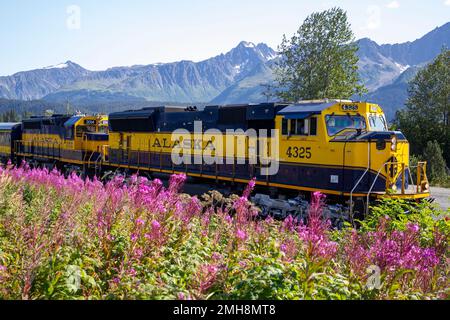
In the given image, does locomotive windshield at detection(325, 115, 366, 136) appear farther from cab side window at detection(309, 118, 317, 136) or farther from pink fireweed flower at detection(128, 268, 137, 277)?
pink fireweed flower at detection(128, 268, 137, 277)

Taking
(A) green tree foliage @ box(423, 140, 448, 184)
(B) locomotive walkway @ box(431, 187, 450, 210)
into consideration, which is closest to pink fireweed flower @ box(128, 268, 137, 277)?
(B) locomotive walkway @ box(431, 187, 450, 210)

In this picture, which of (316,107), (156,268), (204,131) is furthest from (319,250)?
(204,131)

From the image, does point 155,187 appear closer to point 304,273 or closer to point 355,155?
point 304,273

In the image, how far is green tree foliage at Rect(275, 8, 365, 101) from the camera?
38469 millimetres

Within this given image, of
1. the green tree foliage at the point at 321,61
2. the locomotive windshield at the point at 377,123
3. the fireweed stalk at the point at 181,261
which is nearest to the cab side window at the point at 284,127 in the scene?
the locomotive windshield at the point at 377,123

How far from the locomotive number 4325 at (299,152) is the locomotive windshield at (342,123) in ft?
2.95

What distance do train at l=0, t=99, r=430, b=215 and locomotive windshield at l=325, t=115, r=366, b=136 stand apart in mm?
30

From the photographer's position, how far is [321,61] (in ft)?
131

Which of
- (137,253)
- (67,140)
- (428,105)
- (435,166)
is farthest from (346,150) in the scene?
(428,105)

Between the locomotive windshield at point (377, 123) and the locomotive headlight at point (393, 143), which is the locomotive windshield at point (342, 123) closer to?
the locomotive windshield at point (377, 123)

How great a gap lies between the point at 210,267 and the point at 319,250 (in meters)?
1.13
